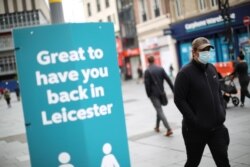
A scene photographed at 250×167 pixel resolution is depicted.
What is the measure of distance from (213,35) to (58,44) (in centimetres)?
2578

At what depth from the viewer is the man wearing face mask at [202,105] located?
3.94m

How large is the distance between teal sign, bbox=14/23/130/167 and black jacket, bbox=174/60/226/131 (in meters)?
1.14

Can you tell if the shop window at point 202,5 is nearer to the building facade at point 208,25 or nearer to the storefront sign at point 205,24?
the building facade at point 208,25

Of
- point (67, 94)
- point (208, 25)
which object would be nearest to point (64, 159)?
point (67, 94)

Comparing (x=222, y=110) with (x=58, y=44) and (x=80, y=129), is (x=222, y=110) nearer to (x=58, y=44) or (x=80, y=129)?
(x=80, y=129)

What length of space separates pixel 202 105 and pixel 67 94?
1.66 metres

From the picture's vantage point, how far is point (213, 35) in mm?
27438

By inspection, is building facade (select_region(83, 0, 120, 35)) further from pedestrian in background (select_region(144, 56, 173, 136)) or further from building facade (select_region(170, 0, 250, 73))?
pedestrian in background (select_region(144, 56, 173, 136))

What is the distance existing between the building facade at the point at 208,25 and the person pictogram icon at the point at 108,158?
19.4 metres

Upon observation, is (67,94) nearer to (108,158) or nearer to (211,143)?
(108,158)

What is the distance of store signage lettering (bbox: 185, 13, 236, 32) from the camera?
2567cm

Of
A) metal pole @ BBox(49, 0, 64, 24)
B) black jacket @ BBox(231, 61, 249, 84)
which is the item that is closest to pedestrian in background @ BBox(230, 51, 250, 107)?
black jacket @ BBox(231, 61, 249, 84)

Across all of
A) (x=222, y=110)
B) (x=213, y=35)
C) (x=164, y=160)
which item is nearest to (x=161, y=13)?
(x=213, y=35)

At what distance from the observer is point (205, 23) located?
27.2 metres
